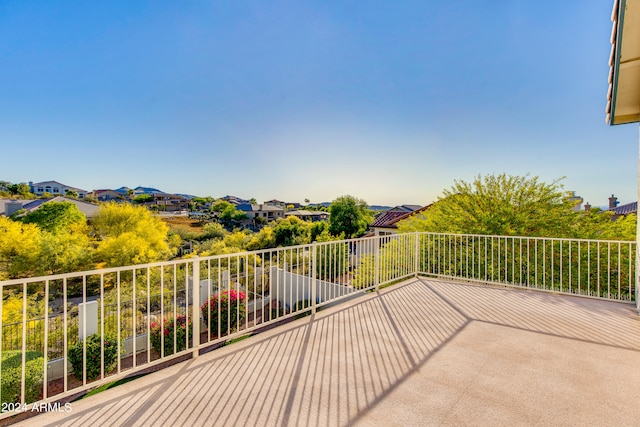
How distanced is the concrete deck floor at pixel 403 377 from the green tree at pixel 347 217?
3135cm

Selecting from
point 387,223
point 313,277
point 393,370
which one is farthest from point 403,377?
point 387,223

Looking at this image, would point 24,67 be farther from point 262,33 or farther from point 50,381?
point 50,381

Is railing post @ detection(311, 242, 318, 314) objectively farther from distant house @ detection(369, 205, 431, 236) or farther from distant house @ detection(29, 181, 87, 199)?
distant house @ detection(29, 181, 87, 199)

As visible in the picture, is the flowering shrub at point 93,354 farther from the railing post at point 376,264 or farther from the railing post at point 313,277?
the railing post at point 376,264

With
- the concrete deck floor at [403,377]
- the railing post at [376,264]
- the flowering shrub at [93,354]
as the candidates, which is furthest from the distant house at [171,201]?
the concrete deck floor at [403,377]

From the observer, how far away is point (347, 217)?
35.6m

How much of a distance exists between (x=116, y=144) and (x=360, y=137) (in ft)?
78.2

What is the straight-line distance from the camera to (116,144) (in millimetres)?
24297

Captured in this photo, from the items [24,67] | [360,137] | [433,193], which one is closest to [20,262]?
[24,67]

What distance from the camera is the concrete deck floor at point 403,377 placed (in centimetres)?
161

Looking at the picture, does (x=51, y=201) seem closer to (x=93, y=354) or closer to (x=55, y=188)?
(x=93, y=354)

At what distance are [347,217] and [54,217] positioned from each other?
28.0 m

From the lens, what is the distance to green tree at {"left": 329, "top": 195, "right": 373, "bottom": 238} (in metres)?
35.2

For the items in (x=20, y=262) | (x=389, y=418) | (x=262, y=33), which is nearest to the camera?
(x=389, y=418)
